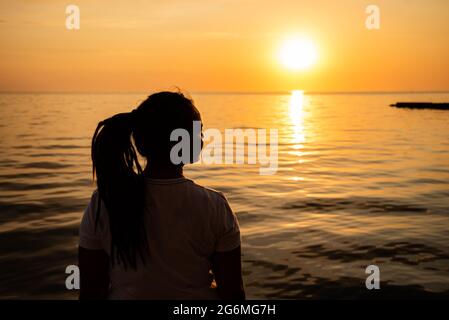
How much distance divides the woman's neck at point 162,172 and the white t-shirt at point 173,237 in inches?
1.7

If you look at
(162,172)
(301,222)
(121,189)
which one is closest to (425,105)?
(301,222)

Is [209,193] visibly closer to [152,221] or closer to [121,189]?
[152,221]

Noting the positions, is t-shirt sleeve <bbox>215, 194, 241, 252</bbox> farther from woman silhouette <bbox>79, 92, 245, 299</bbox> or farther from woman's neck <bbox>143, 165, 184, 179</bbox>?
woman's neck <bbox>143, 165, 184, 179</bbox>

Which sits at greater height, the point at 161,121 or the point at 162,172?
the point at 161,121

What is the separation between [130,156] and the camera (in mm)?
2611

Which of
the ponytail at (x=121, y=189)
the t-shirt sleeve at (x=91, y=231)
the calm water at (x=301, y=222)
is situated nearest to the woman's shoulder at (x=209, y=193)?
the ponytail at (x=121, y=189)

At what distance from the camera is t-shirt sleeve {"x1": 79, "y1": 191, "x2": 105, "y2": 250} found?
2.51 metres

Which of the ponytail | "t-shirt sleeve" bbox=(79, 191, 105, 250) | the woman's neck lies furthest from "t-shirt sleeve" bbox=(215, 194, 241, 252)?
"t-shirt sleeve" bbox=(79, 191, 105, 250)

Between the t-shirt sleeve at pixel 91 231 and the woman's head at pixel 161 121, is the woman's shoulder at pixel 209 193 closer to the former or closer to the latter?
the woman's head at pixel 161 121

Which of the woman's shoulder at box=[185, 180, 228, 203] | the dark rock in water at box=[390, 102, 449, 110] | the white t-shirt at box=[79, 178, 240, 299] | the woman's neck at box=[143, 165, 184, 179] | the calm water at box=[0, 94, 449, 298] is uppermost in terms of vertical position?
the dark rock in water at box=[390, 102, 449, 110]

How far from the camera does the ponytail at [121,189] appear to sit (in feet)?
8.09

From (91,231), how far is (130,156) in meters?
0.45

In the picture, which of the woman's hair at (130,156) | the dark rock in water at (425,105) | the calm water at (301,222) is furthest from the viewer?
the dark rock in water at (425,105)
